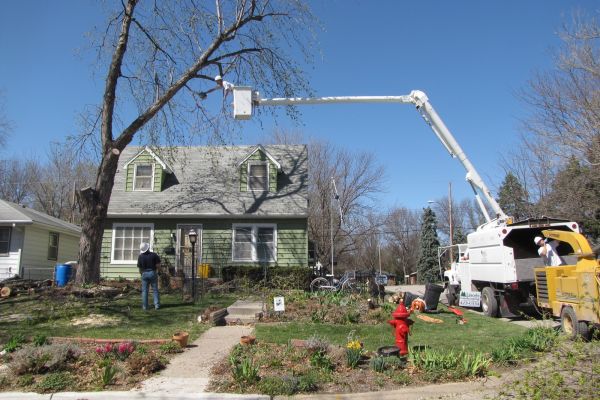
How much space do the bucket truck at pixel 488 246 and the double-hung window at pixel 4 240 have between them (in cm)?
1476

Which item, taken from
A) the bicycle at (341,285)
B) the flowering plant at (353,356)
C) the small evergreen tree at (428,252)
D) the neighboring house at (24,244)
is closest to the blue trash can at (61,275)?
the neighboring house at (24,244)

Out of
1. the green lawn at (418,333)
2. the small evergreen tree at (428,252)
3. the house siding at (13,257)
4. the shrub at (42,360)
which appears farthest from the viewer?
the small evergreen tree at (428,252)

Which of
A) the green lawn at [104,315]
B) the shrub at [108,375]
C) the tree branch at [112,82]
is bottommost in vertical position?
the shrub at [108,375]

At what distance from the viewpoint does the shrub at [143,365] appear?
6703mm

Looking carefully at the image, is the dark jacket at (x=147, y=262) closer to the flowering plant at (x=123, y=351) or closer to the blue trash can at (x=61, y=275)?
the flowering plant at (x=123, y=351)

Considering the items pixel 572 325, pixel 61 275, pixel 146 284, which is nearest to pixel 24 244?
pixel 61 275

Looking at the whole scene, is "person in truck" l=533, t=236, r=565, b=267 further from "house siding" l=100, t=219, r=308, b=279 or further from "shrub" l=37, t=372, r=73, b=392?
"house siding" l=100, t=219, r=308, b=279

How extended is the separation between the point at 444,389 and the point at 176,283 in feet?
41.2

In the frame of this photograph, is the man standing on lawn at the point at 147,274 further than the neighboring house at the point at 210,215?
No

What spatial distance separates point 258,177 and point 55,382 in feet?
51.5

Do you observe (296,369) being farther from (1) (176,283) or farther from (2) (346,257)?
(2) (346,257)

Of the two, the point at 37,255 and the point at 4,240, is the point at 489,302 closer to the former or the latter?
the point at 37,255

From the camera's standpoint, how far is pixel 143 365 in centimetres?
677

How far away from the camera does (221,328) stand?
34.2ft
